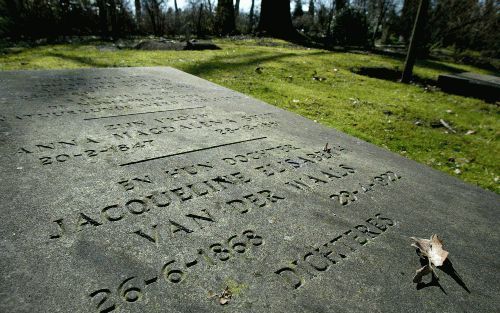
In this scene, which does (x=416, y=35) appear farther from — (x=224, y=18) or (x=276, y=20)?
(x=224, y=18)

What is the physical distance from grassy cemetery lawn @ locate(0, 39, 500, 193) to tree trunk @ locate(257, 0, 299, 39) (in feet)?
21.7

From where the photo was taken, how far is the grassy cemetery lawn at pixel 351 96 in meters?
4.62

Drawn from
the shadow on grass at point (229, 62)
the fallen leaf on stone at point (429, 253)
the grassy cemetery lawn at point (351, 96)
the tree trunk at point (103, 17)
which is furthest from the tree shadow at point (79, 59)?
the fallen leaf on stone at point (429, 253)

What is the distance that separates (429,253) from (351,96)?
5.75m

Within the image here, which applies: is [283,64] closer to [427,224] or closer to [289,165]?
[289,165]

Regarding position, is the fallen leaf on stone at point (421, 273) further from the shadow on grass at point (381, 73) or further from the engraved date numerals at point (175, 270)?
the shadow on grass at point (381, 73)

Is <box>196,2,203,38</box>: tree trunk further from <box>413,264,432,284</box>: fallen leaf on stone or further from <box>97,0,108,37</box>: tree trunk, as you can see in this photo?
<box>413,264,432,284</box>: fallen leaf on stone

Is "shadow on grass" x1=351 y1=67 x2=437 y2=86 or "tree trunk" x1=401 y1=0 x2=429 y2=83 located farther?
"shadow on grass" x1=351 y1=67 x2=437 y2=86

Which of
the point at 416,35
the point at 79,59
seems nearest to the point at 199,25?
the point at 79,59

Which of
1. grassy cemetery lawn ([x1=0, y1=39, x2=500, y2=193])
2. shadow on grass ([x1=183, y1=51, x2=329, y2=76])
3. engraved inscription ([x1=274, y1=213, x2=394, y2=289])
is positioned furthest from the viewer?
shadow on grass ([x1=183, y1=51, x2=329, y2=76])

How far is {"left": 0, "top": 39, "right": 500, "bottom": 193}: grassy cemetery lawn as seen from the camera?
4617mm

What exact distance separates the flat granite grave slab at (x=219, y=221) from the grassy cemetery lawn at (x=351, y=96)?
196 centimetres

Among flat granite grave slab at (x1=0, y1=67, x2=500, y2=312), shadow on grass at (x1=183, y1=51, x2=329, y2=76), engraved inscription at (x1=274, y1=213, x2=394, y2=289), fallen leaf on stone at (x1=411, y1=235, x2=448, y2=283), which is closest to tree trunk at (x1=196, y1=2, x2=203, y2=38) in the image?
shadow on grass at (x1=183, y1=51, x2=329, y2=76)

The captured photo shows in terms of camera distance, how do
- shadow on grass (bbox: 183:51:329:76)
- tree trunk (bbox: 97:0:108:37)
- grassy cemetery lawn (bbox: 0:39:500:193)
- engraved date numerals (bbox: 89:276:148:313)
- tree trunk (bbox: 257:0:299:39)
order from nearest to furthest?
engraved date numerals (bbox: 89:276:148:313)
grassy cemetery lawn (bbox: 0:39:500:193)
shadow on grass (bbox: 183:51:329:76)
tree trunk (bbox: 97:0:108:37)
tree trunk (bbox: 257:0:299:39)
